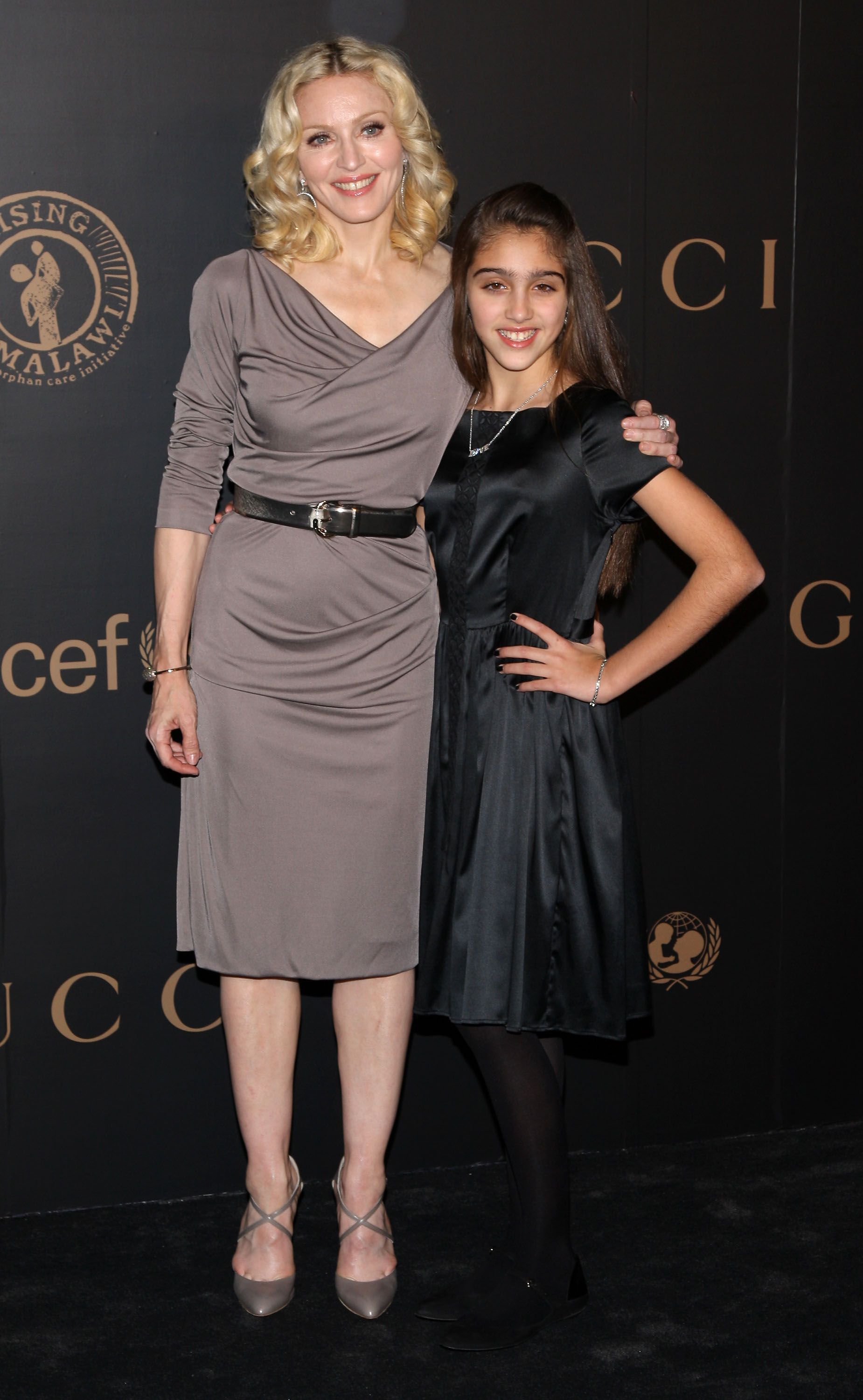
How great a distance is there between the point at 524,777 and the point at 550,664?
0.18 metres

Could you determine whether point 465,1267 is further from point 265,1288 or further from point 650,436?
point 650,436

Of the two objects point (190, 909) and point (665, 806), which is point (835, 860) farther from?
point (190, 909)

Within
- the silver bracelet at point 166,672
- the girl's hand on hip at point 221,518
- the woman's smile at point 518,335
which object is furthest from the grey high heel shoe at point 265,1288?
the woman's smile at point 518,335

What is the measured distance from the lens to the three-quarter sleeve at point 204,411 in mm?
2199

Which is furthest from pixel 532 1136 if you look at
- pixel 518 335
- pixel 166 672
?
pixel 518 335

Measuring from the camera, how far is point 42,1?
235cm

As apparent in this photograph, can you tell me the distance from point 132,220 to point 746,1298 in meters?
2.13

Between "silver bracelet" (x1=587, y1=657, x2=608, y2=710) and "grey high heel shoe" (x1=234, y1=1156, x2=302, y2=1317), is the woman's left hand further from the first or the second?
"grey high heel shoe" (x1=234, y1=1156, x2=302, y2=1317)

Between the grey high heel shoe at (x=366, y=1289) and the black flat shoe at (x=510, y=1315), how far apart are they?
142mm

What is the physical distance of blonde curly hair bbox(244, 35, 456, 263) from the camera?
2.14 metres

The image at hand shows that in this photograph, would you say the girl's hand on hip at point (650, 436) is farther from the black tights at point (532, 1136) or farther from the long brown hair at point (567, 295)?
the black tights at point (532, 1136)

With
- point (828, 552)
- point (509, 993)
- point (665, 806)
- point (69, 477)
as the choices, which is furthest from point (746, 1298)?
point (69, 477)

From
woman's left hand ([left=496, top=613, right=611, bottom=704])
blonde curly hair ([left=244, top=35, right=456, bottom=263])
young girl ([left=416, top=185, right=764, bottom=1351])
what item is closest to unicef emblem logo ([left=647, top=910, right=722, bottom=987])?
young girl ([left=416, top=185, right=764, bottom=1351])

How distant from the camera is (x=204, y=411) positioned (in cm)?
225
